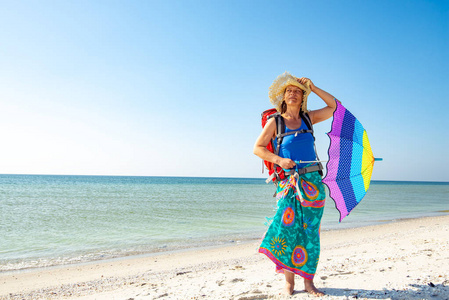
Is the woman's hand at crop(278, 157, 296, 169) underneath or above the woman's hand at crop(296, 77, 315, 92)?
underneath

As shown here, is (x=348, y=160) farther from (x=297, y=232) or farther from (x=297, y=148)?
(x=297, y=232)

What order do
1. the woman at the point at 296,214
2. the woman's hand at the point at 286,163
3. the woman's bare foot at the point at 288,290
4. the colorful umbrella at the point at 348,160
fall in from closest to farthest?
the woman's hand at the point at 286,163 → the woman at the point at 296,214 → the woman's bare foot at the point at 288,290 → the colorful umbrella at the point at 348,160

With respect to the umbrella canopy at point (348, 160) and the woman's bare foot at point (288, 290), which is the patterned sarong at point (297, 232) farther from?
the umbrella canopy at point (348, 160)

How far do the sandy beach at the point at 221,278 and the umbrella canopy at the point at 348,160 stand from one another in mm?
936

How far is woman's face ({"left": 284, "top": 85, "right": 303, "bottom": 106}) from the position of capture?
3.04 metres

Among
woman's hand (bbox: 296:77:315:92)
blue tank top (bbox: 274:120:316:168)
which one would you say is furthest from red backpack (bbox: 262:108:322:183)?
woman's hand (bbox: 296:77:315:92)

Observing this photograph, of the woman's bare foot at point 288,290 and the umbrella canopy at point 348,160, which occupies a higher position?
the umbrella canopy at point 348,160

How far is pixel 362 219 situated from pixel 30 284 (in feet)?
40.6

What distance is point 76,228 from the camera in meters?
11.1

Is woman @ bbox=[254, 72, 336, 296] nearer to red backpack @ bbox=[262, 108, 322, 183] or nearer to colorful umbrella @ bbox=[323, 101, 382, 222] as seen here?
red backpack @ bbox=[262, 108, 322, 183]

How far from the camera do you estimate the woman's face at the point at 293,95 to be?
3039mm

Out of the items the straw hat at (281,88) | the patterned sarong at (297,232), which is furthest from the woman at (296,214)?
the straw hat at (281,88)

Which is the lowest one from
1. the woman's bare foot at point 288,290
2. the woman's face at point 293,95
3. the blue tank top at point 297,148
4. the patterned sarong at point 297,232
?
the woman's bare foot at point 288,290

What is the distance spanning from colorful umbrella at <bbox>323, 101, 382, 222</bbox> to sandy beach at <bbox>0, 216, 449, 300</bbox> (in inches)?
37.3
